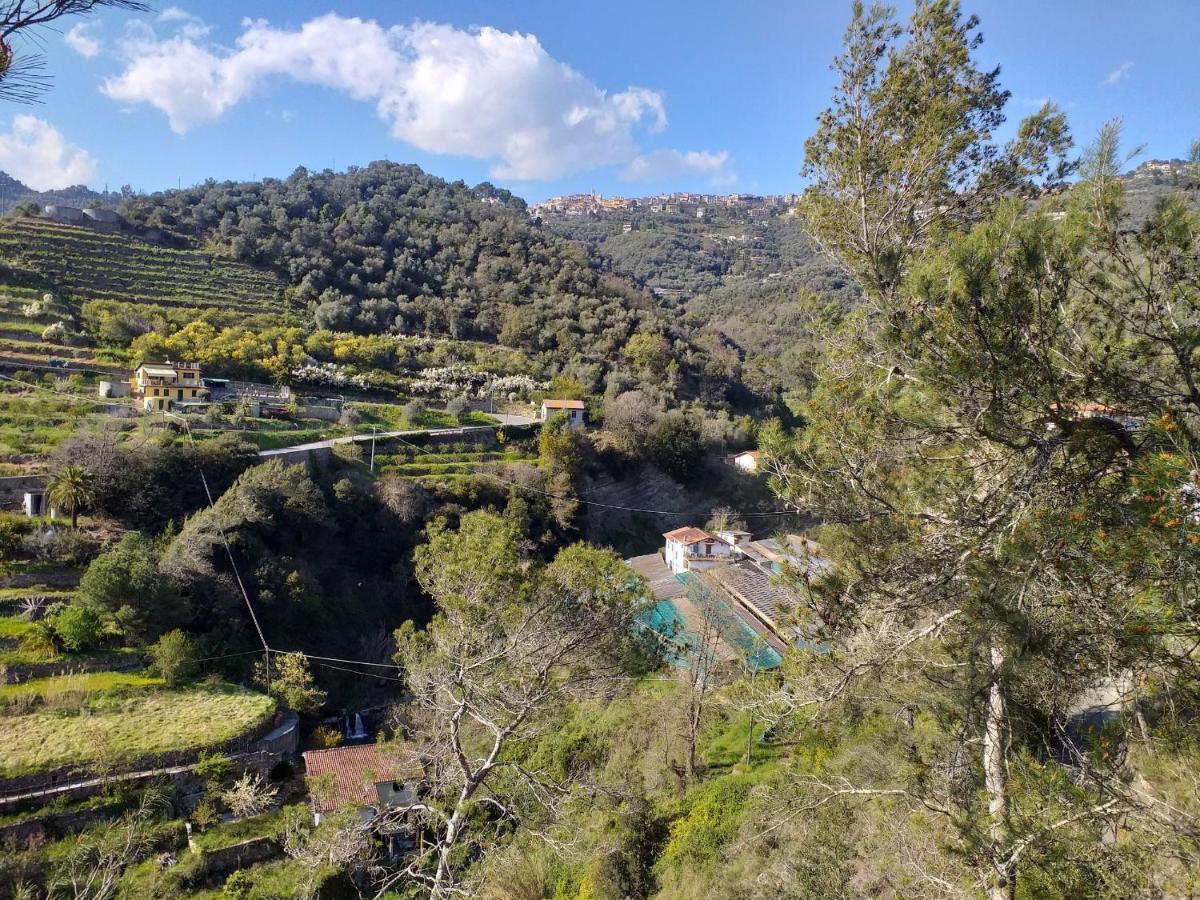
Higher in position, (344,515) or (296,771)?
(344,515)

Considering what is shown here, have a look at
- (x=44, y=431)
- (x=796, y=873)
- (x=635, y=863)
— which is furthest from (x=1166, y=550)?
(x=44, y=431)

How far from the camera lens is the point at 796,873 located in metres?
5.87

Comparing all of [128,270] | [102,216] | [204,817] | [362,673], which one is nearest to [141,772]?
[204,817]

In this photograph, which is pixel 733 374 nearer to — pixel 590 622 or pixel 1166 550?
pixel 590 622

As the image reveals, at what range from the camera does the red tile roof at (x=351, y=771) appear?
11.0 metres

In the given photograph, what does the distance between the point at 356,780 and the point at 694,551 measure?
472 inches

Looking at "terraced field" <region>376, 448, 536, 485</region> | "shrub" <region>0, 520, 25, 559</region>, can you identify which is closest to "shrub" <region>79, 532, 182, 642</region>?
"shrub" <region>0, 520, 25, 559</region>

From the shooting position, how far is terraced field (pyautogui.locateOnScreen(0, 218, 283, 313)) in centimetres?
2867

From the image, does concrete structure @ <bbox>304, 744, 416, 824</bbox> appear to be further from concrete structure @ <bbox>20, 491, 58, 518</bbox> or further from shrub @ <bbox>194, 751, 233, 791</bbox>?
concrete structure @ <bbox>20, 491, 58, 518</bbox>

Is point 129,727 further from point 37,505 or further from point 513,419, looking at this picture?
point 513,419

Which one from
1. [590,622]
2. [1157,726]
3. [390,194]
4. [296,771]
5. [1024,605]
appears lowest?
[296,771]

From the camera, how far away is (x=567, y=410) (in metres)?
28.2

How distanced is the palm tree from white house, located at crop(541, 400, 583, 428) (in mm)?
16197

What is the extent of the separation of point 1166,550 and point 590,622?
7.37m
